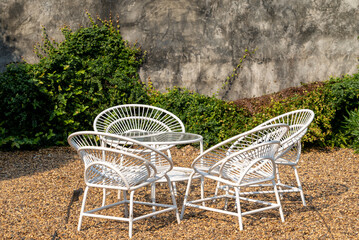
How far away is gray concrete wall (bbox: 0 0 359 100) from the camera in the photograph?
6.44m

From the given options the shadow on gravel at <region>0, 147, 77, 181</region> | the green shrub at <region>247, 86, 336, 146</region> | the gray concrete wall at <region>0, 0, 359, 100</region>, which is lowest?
the shadow on gravel at <region>0, 147, 77, 181</region>

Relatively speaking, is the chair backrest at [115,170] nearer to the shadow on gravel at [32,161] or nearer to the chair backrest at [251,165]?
the chair backrest at [251,165]

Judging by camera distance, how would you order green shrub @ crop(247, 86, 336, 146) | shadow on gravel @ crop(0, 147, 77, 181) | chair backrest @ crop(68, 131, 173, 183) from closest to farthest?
1. chair backrest @ crop(68, 131, 173, 183)
2. shadow on gravel @ crop(0, 147, 77, 181)
3. green shrub @ crop(247, 86, 336, 146)

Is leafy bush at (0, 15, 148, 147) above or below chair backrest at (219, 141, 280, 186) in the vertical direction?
below

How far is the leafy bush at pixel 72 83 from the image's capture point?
5.69m

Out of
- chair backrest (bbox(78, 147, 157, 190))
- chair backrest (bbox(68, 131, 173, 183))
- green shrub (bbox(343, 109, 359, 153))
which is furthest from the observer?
green shrub (bbox(343, 109, 359, 153))

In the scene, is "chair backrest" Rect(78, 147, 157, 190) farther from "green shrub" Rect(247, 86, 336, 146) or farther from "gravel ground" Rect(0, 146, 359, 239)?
"green shrub" Rect(247, 86, 336, 146)

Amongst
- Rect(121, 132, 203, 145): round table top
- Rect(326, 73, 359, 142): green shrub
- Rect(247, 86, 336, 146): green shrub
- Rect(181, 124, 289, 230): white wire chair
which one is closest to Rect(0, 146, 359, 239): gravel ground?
Rect(181, 124, 289, 230): white wire chair

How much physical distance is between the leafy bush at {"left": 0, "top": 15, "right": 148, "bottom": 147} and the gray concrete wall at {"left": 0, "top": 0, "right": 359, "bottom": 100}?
0.25m

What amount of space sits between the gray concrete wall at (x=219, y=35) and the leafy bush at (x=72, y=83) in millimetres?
247

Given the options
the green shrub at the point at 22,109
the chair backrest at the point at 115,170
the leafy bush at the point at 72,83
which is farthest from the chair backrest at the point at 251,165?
the green shrub at the point at 22,109

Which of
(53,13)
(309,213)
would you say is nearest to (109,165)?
(309,213)

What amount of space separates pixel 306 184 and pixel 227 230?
1.65m

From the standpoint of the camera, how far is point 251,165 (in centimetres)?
279
